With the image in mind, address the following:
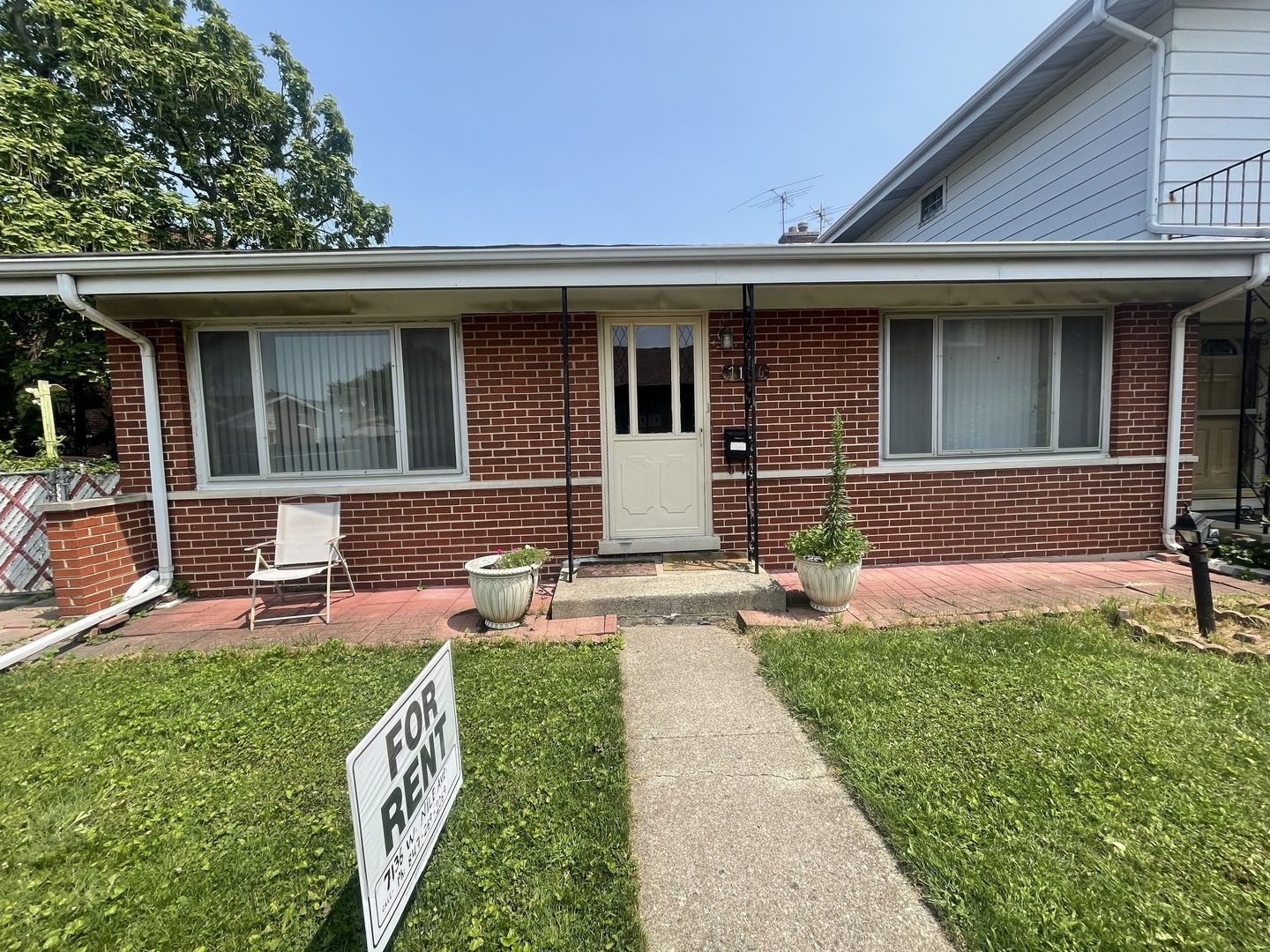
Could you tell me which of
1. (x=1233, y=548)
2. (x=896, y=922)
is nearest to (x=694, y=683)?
(x=896, y=922)

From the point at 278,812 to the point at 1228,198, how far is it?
9059 mm

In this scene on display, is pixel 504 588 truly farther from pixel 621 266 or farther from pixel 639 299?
pixel 639 299

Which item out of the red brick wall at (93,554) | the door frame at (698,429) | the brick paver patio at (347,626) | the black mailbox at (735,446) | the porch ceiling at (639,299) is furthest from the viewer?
the door frame at (698,429)

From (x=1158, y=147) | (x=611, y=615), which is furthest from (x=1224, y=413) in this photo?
(x=611, y=615)

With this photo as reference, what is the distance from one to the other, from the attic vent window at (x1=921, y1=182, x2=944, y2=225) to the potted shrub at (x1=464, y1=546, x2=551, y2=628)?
30.2 feet

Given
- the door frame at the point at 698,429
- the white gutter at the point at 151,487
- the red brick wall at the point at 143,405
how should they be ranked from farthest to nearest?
the door frame at the point at 698,429, the red brick wall at the point at 143,405, the white gutter at the point at 151,487

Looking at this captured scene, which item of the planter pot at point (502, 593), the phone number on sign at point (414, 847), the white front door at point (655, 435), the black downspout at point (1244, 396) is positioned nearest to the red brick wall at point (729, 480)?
the white front door at point (655, 435)

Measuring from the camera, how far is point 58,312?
A: 8.22 m

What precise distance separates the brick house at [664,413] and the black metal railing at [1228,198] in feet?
3.41

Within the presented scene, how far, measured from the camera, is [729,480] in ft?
17.8

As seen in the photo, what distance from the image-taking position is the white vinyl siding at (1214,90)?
5504 mm

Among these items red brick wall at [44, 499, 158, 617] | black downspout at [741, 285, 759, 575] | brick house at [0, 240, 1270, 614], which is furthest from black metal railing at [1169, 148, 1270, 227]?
red brick wall at [44, 499, 158, 617]

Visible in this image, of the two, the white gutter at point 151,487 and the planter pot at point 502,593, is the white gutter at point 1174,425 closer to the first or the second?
the planter pot at point 502,593

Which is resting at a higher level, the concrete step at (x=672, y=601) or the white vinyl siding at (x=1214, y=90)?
the white vinyl siding at (x=1214, y=90)
